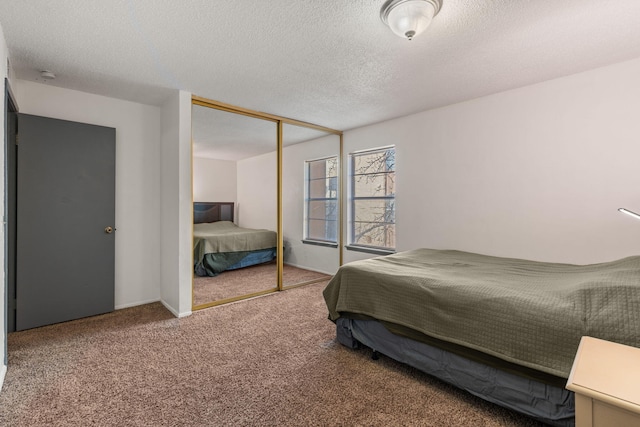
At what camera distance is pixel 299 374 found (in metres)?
2.06

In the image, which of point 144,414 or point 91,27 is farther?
point 91,27

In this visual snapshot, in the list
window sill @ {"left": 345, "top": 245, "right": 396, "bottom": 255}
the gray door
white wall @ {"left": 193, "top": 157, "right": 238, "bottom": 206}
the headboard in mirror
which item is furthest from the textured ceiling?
window sill @ {"left": 345, "top": 245, "right": 396, "bottom": 255}

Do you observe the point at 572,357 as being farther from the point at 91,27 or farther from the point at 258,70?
the point at 91,27

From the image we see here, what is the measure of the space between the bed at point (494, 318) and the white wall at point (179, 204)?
5.16 feet

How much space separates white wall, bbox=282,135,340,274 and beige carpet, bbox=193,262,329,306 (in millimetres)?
181

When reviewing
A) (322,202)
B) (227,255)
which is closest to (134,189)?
(227,255)

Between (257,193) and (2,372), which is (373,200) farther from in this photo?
(2,372)

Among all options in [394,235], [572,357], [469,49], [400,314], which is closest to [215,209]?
[394,235]

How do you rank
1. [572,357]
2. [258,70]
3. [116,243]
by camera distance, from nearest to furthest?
[572,357]
[258,70]
[116,243]

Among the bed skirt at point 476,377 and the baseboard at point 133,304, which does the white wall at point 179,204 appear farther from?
the bed skirt at point 476,377

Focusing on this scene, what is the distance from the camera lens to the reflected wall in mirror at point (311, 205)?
4734mm

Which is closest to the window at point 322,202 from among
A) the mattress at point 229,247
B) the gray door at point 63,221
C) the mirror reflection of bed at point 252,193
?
the mirror reflection of bed at point 252,193

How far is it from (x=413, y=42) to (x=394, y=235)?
97.2 inches

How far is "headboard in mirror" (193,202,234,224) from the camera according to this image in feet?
12.4
